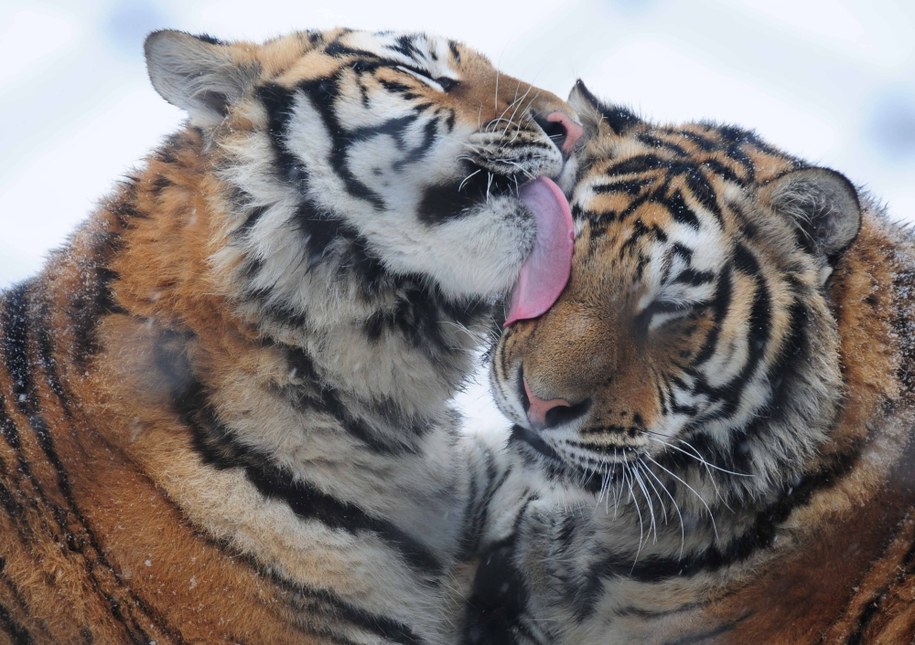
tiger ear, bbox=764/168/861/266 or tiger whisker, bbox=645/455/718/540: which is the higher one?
tiger ear, bbox=764/168/861/266

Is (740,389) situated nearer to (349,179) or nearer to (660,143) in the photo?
(660,143)

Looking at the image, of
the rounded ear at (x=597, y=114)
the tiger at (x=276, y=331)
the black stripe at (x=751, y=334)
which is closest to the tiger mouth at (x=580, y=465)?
the black stripe at (x=751, y=334)

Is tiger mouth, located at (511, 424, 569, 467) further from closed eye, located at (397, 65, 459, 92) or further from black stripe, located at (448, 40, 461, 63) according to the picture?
black stripe, located at (448, 40, 461, 63)

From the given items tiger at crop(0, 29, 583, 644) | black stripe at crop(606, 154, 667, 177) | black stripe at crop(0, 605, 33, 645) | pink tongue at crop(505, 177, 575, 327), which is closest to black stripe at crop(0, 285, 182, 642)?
tiger at crop(0, 29, 583, 644)

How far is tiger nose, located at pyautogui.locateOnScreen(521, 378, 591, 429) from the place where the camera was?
167 centimetres

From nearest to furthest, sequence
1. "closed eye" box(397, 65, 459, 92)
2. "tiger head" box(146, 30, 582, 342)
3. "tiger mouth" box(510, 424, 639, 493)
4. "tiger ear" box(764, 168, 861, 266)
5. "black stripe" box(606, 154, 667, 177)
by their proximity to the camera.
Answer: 1. "tiger ear" box(764, 168, 861, 266)
2. "tiger mouth" box(510, 424, 639, 493)
3. "black stripe" box(606, 154, 667, 177)
4. "tiger head" box(146, 30, 582, 342)
5. "closed eye" box(397, 65, 459, 92)

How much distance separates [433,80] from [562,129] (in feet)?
1.01

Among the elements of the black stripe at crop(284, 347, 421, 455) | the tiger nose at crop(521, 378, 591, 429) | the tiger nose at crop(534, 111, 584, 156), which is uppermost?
the tiger nose at crop(534, 111, 584, 156)

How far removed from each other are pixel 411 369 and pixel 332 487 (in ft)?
0.99

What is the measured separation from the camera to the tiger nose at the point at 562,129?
80.4 inches

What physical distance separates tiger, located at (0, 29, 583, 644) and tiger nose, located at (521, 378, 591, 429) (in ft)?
0.93

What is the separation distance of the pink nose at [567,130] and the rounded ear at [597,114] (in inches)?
1.4

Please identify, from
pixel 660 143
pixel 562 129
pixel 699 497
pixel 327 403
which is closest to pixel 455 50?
pixel 562 129

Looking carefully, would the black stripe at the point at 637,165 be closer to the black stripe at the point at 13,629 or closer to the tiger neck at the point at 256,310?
the tiger neck at the point at 256,310
